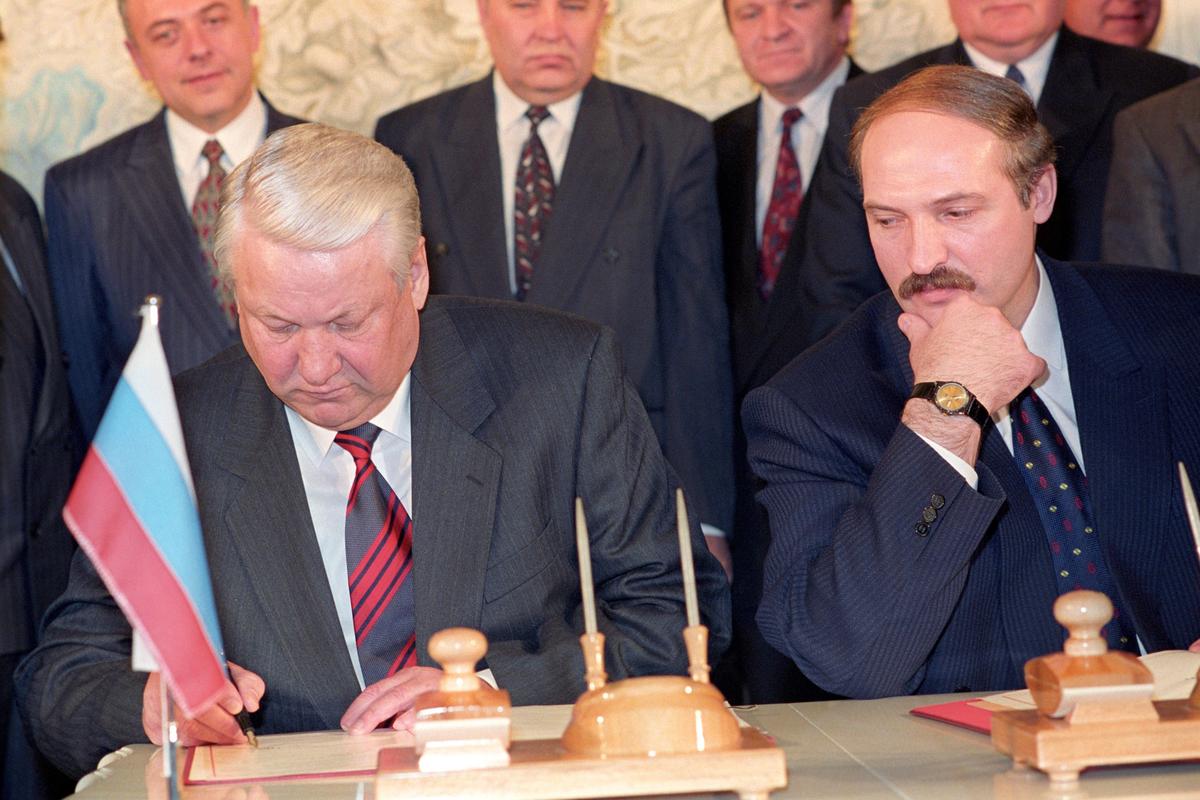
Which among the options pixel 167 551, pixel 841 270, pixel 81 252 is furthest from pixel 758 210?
pixel 167 551

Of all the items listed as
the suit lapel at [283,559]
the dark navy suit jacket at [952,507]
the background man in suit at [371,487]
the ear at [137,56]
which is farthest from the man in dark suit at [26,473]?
the dark navy suit jacket at [952,507]

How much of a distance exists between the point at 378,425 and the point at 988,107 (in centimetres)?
125

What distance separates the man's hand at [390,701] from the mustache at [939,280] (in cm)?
112


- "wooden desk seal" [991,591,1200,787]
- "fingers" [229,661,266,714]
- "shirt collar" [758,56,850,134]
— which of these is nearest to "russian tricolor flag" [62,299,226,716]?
"fingers" [229,661,266,714]

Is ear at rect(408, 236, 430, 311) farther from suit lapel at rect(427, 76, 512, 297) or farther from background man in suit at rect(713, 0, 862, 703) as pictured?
background man in suit at rect(713, 0, 862, 703)

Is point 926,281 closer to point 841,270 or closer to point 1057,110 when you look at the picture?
point 841,270

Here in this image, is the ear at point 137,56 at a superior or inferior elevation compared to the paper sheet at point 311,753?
superior

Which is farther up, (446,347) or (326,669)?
(446,347)

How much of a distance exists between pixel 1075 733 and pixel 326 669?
1.32m

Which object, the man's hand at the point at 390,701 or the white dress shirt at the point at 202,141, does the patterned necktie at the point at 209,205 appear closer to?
the white dress shirt at the point at 202,141

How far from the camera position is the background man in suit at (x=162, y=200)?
16.5ft

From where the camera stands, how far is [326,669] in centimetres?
A: 279

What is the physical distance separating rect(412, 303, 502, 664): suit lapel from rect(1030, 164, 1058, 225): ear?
3.58 ft

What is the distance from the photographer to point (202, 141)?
529 cm
